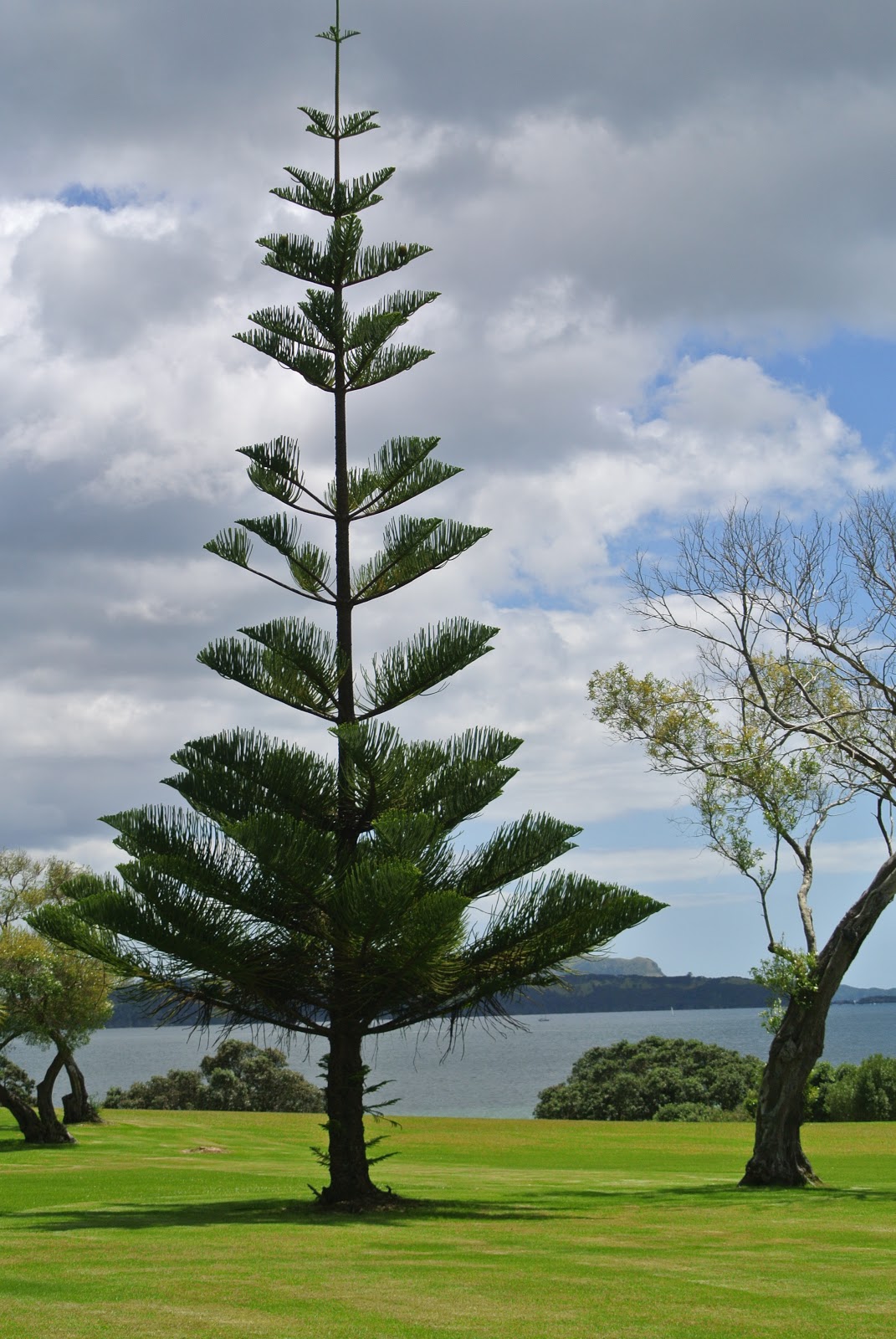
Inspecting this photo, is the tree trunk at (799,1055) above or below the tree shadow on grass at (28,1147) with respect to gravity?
above

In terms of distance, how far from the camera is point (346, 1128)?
1024 cm

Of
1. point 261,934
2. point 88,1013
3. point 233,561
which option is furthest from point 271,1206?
point 88,1013

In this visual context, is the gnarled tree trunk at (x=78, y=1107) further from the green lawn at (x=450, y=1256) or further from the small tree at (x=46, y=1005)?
the green lawn at (x=450, y=1256)

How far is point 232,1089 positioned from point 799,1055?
23.5 metres

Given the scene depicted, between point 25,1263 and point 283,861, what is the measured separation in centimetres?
306

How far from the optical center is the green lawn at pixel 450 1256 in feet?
17.4

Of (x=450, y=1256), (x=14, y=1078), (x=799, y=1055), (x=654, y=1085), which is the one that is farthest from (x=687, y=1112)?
(x=450, y=1256)

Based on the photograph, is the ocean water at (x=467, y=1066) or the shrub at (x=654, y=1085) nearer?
the shrub at (x=654, y=1085)

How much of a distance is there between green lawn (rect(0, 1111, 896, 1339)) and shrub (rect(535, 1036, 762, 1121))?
44.8ft

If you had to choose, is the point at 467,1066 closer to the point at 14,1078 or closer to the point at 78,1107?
the point at 14,1078

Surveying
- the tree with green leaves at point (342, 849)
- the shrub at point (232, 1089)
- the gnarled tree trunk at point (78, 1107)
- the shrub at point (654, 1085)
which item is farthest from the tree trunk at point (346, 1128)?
the shrub at point (232, 1089)

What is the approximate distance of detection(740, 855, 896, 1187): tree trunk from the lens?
12.9 m

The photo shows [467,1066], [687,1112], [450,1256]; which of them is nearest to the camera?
[450,1256]

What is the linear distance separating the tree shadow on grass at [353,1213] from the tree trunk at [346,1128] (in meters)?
0.23
